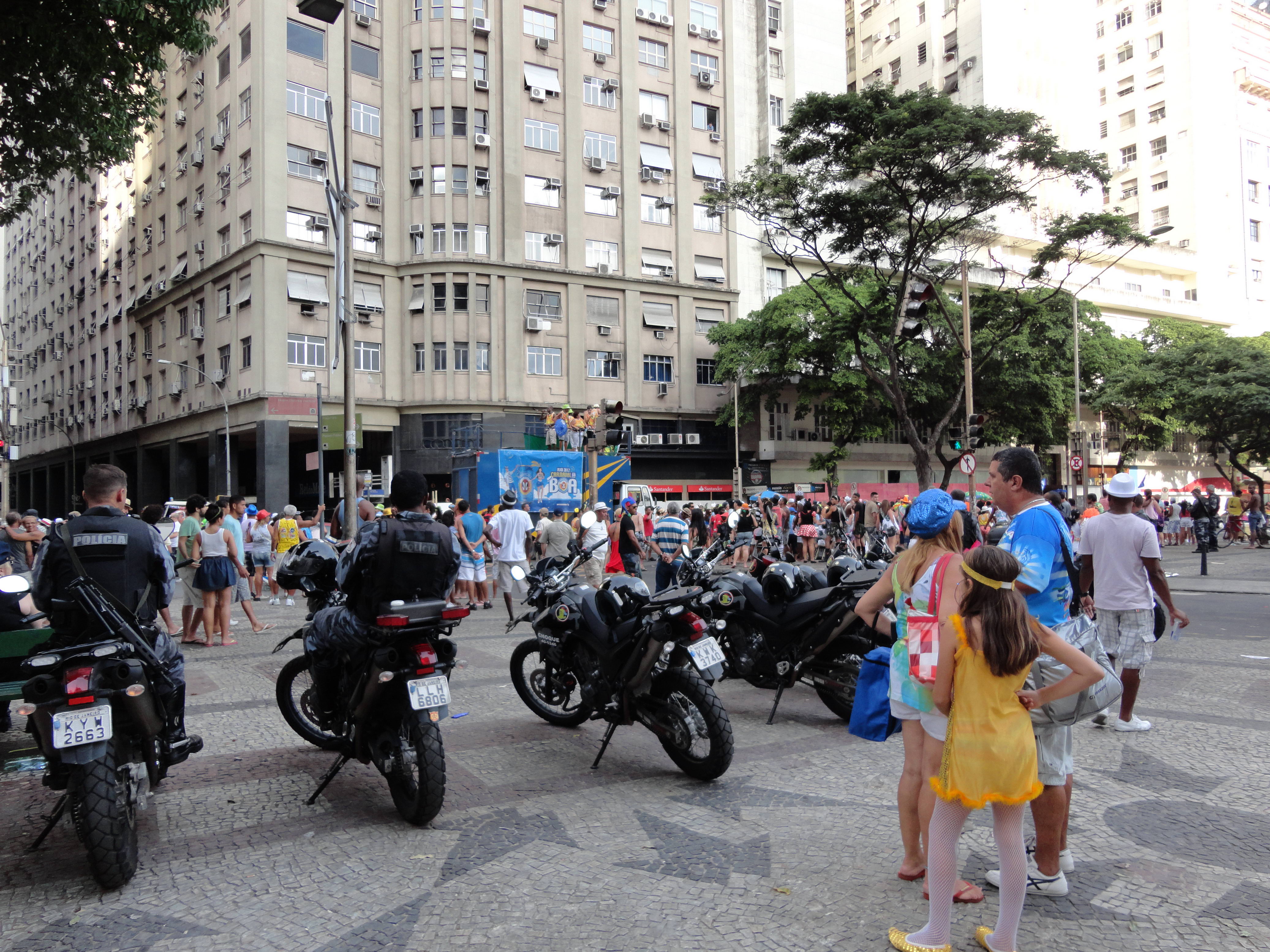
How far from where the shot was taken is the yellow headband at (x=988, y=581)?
9.73 feet

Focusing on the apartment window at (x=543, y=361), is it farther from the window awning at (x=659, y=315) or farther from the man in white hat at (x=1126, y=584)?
the man in white hat at (x=1126, y=584)

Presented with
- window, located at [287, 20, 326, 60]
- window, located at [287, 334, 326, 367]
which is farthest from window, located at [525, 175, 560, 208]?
window, located at [287, 334, 326, 367]

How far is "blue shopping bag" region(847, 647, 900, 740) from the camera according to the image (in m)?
3.91

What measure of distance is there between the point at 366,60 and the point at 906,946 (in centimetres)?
3737

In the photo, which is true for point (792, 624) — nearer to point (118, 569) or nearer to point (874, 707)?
point (874, 707)

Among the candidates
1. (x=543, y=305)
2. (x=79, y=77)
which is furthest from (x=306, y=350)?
(x=79, y=77)

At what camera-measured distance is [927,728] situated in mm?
3545

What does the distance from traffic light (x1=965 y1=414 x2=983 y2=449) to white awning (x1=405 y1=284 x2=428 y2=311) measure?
21253 millimetres

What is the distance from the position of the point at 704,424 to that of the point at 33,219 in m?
52.4

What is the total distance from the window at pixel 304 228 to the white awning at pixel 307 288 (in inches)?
48.4

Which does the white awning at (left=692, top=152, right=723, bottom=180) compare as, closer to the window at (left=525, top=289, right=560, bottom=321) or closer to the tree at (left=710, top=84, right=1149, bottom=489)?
the window at (left=525, top=289, right=560, bottom=321)

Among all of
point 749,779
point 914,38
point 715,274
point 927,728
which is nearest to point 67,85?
point 749,779

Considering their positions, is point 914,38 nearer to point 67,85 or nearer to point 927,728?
point 67,85

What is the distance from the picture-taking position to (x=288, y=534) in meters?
17.8
